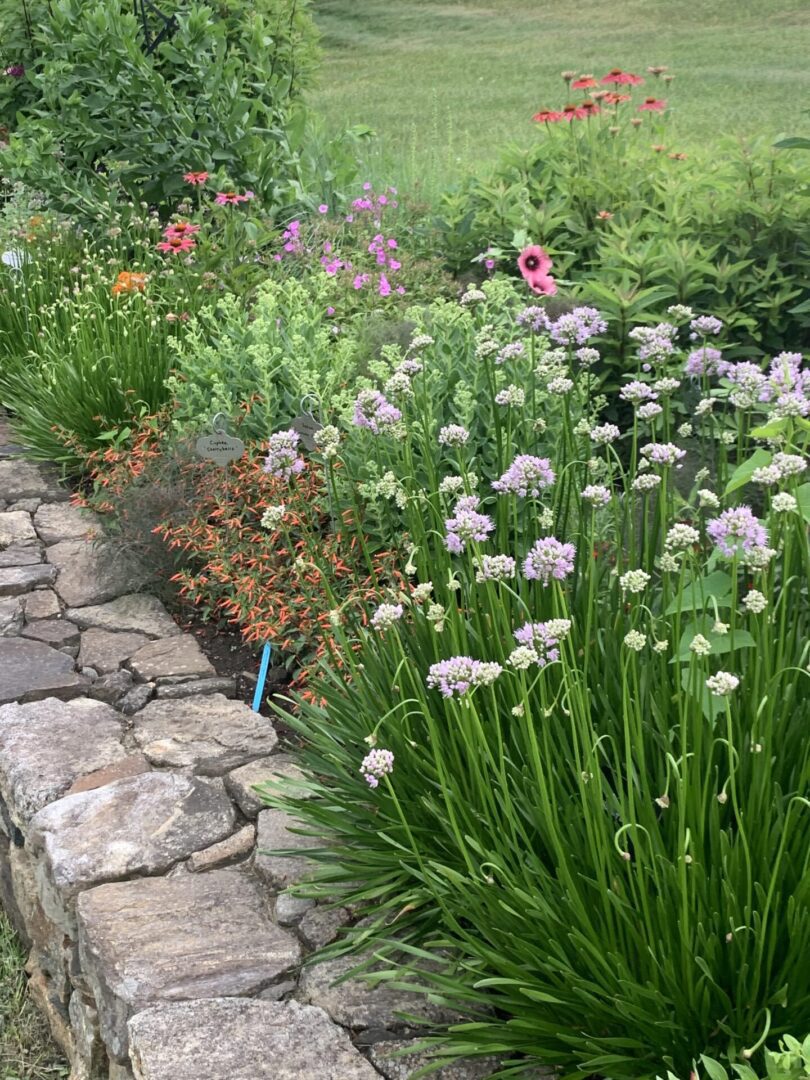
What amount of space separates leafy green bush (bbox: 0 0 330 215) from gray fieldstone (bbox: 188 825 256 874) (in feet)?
14.2

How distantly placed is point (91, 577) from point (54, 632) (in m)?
0.35

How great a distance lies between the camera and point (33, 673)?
11.8ft

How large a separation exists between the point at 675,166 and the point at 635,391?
3.90 metres

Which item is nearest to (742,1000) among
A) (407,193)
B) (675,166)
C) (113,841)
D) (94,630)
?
(113,841)

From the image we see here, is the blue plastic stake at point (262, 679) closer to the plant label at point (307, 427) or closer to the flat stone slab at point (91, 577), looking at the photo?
the plant label at point (307, 427)

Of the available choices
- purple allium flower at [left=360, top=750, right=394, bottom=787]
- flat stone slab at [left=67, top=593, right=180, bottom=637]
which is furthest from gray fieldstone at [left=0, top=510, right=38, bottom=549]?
purple allium flower at [left=360, top=750, right=394, bottom=787]

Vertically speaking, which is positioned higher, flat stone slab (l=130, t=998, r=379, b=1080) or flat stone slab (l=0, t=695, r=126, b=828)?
flat stone slab (l=130, t=998, r=379, b=1080)

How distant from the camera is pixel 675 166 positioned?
5.68 metres

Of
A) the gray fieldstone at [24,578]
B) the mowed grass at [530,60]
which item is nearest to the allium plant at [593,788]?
the gray fieldstone at [24,578]

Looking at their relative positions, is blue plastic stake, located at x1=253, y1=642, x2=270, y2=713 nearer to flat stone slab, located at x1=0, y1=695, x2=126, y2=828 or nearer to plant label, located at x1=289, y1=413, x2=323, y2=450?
flat stone slab, located at x1=0, y1=695, x2=126, y2=828

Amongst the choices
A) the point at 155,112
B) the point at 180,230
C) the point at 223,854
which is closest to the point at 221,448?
the point at 223,854

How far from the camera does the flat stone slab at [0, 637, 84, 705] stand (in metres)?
3.48

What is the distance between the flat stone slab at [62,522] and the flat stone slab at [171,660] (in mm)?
830

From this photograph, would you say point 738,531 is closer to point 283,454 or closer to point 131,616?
point 283,454
